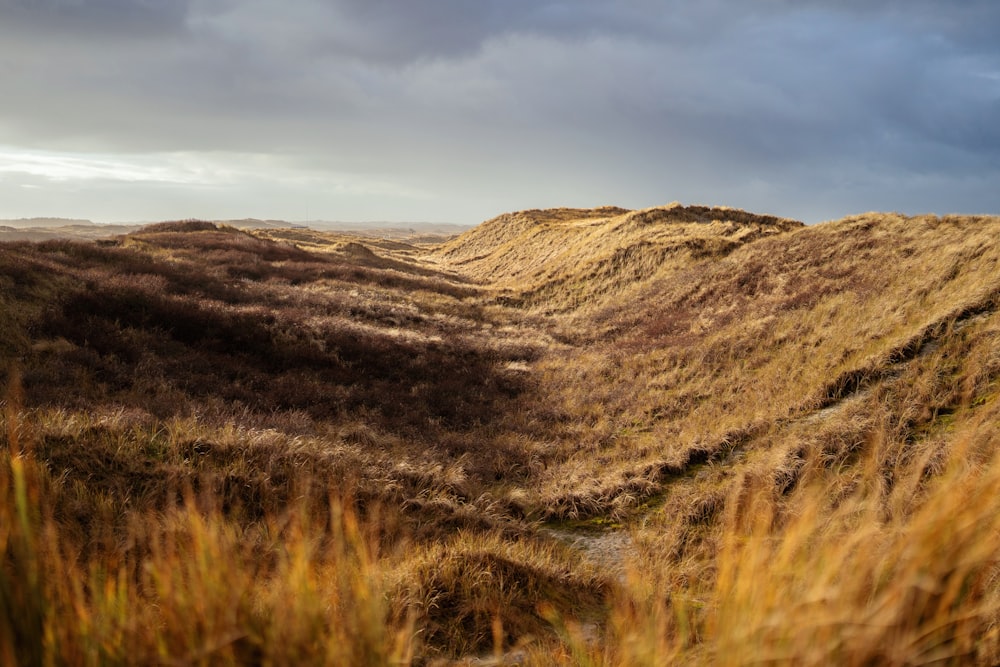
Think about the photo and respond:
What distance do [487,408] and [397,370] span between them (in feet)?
8.98

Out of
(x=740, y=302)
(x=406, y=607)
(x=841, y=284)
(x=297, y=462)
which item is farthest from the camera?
(x=740, y=302)

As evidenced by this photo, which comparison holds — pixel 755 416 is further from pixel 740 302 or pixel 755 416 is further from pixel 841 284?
pixel 740 302

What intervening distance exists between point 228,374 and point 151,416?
4.12 metres

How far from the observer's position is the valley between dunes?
6.48 feet

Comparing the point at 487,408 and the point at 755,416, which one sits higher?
the point at 755,416

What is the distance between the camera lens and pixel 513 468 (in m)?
9.34

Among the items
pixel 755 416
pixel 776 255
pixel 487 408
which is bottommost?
pixel 487 408

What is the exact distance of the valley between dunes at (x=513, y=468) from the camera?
1974 mm

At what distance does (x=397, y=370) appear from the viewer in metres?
13.5

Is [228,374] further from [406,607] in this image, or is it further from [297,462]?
[406,607]

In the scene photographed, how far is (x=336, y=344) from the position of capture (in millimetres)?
14047

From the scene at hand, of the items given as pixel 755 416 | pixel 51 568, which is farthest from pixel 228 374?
pixel 755 416

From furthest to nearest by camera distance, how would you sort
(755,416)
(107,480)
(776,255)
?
(776,255), (755,416), (107,480)

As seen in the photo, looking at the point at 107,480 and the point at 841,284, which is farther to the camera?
the point at 841,284
